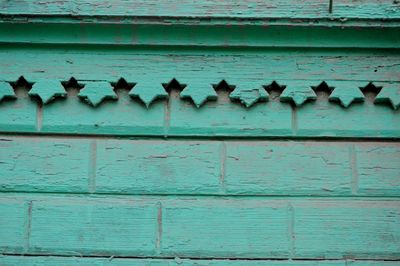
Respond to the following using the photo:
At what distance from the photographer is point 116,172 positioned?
323cm

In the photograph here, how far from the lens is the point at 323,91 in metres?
3.34

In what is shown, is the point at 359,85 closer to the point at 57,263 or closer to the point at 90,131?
the point at 90,131

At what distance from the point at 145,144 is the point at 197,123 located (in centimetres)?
25

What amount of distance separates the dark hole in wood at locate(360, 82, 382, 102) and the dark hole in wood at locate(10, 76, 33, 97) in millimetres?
1495

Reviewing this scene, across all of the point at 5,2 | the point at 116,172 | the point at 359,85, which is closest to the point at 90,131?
the point at 116,172

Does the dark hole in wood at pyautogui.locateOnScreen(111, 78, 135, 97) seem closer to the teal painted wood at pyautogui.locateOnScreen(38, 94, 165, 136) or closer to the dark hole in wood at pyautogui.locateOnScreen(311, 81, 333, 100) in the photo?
the teal painted wood at pyautogui.locateOnScreen(38, 94, 165, 136)

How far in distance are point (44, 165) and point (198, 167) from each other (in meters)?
0.67

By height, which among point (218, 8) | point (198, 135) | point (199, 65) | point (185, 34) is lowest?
point (198, 135)

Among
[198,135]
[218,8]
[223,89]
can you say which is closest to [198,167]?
[198,135]

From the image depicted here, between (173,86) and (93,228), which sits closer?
(93,228)

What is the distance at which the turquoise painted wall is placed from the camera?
317cm

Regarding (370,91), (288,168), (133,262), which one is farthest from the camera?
(370,91)

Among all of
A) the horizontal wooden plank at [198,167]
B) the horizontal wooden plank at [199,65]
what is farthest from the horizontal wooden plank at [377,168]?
the horizontal wooden plank at [199,65]

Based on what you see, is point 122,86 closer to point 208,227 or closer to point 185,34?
point 185,34
